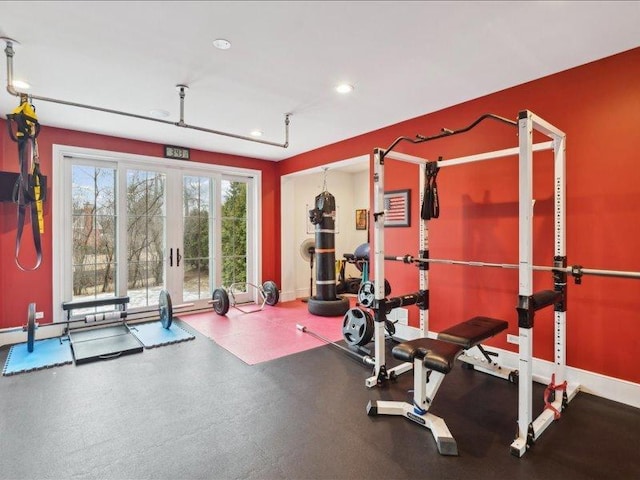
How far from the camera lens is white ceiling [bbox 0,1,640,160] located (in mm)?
2033

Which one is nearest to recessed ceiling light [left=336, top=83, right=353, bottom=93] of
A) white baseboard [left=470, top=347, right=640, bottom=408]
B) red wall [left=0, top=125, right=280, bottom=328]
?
white baseboard [left=470, top=347, right=640, bottom=408]

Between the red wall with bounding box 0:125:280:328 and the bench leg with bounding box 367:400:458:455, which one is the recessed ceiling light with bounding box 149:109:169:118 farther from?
the bench leg with bounding box 367:400:458:455

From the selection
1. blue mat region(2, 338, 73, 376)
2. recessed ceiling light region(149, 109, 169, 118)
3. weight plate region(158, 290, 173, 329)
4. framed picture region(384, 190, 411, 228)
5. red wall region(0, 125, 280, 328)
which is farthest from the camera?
weight plate region(158, 290, 173, 329)

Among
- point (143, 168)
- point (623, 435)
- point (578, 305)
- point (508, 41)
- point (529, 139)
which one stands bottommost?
point (623, 435)

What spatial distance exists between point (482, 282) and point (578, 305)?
0.79m

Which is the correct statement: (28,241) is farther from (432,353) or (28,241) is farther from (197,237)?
(432,353)

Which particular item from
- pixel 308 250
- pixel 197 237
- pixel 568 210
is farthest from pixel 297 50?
pixel 308 250

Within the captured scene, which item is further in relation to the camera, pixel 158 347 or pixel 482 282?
pixel 158 347

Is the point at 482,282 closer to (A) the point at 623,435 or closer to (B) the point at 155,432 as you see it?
(A) the point at 623,435

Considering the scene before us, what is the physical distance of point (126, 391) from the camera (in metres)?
2.78

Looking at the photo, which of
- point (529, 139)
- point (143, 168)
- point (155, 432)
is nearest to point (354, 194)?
point (143, 168)

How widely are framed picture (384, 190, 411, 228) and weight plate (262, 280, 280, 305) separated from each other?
242cm

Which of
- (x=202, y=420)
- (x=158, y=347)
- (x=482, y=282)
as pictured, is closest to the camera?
(x=202, y=420)

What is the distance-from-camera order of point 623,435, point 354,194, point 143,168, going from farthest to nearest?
1. point 354,194
2. point 143,168
3. point 623,435
